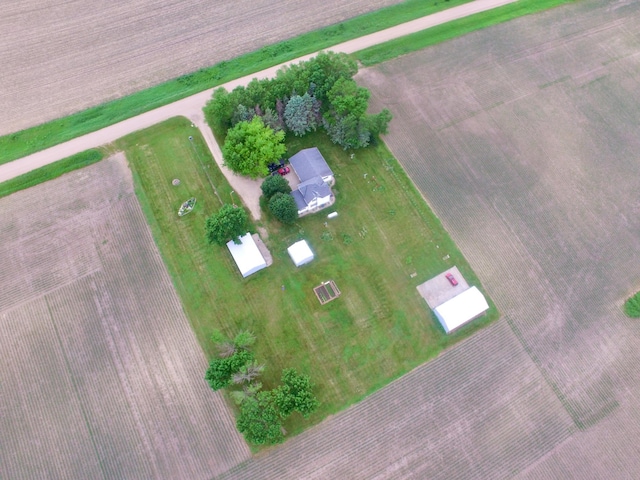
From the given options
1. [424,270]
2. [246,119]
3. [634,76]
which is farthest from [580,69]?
[246,119]

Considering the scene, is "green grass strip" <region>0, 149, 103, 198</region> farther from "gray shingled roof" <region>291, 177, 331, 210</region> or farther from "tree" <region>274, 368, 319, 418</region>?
"tree" <region>274, 368, 319, 418</region>

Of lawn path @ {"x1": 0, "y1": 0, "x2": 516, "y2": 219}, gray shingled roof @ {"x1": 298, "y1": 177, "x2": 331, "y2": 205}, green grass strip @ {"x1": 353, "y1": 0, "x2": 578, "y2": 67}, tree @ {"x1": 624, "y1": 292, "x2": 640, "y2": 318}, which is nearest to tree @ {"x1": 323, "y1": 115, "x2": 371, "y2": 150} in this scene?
gray shingled roof @ {"x1": 298, "y1": 177, "x2": 331, "y2": 205}

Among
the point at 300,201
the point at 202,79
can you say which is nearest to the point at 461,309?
the point at 300,201

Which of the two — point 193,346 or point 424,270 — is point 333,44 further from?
point 193,346

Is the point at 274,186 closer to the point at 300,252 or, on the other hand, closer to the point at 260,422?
the point at 300,252

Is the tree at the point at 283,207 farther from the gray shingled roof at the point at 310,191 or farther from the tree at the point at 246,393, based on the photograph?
the tree at the point at 246,393

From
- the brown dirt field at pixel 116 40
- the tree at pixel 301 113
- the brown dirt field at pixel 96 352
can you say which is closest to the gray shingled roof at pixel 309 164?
the tree at pixel 301 113

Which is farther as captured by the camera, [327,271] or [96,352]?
[327,271]
